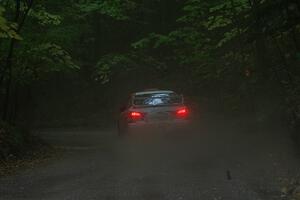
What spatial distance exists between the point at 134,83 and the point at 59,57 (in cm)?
1683

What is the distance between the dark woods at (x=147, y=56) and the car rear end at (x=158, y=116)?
8.91ft

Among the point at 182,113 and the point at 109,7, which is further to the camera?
the point at 109,7

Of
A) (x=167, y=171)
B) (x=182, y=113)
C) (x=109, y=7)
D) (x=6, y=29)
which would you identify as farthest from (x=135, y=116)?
(x=109, y=7)

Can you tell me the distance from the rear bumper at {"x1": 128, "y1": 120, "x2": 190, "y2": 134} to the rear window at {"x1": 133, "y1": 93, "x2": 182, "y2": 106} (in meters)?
0.77

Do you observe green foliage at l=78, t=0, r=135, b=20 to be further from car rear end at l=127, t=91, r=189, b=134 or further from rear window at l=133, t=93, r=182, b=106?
car rear end at l=127, t=91, r=189, b=134

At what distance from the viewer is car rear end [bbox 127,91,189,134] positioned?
20578mm

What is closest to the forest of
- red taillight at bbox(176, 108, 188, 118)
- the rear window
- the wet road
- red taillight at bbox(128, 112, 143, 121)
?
the wet road

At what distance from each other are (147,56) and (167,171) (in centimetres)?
2357

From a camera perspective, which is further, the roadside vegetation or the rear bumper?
the rear bumper

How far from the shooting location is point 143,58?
3756cm

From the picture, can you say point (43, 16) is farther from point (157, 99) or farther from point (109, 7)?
point (109, 7)

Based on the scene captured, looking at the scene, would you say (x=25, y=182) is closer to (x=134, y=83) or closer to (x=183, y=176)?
(x=183, y=176)

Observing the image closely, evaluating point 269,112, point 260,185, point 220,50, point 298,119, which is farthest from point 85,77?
point 260,185

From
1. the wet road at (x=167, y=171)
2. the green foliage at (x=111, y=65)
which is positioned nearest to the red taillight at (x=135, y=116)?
the wet road at (x=167, y=171)
